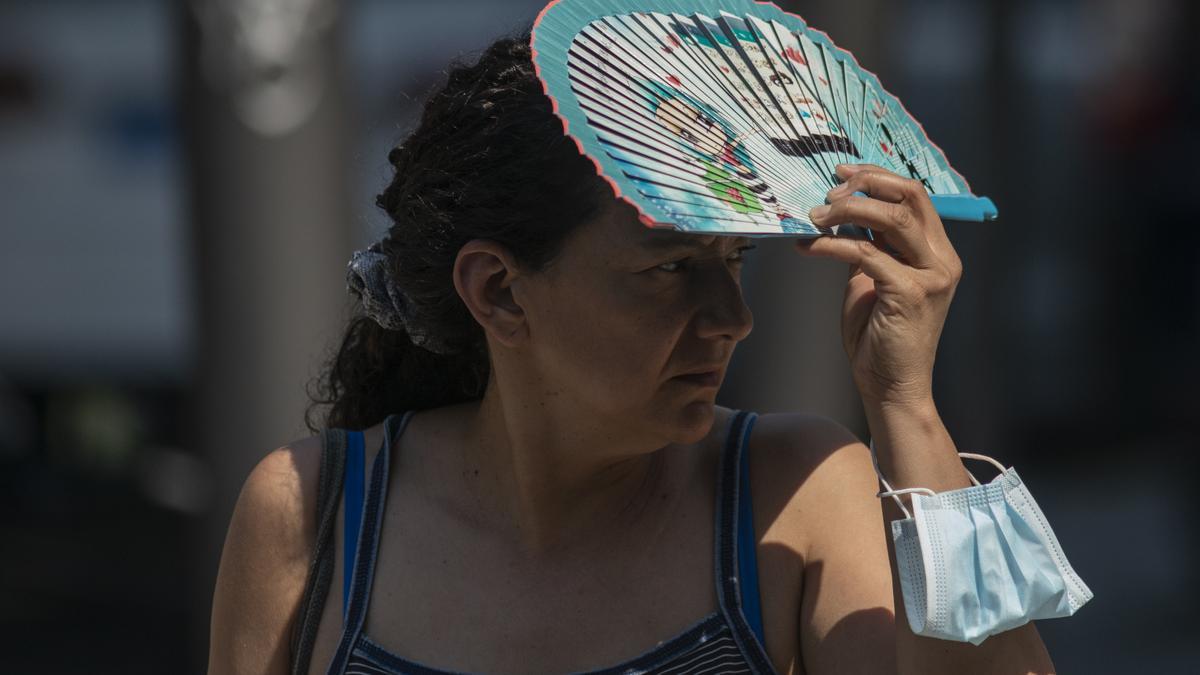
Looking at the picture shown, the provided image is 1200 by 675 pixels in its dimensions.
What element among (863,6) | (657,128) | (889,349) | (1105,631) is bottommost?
(1105,631)

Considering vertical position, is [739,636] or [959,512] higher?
[959,512]

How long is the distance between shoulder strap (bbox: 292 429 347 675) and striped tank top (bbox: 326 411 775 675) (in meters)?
0.02

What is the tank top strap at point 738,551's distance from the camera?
209 cm

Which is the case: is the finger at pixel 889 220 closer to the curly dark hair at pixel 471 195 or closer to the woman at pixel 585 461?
the woman at pixel 585 461

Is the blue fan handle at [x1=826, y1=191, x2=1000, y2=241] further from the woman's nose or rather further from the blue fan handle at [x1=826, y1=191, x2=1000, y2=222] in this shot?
the woman's nose

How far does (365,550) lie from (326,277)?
6.03 ft

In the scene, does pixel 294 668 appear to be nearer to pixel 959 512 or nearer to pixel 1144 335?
pixel 959 512

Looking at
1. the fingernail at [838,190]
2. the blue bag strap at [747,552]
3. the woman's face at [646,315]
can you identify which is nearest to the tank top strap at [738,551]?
the blue bag strap at [747,552]

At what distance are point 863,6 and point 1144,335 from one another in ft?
19.2

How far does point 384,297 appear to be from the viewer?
2.40m

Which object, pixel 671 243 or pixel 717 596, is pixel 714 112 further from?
pixel 717 596

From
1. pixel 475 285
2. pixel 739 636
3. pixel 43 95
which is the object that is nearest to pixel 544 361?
pixel 475 285

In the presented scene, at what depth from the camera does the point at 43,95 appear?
7.85 meters

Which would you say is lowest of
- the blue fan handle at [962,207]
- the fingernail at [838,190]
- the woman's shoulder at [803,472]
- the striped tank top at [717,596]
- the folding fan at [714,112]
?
the striped tank top at [717,596]
